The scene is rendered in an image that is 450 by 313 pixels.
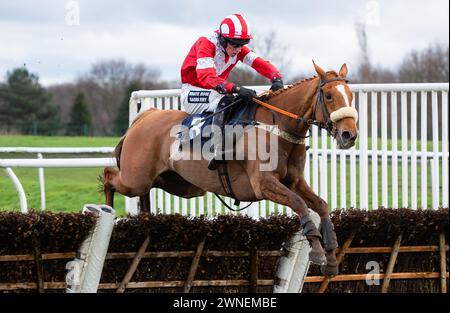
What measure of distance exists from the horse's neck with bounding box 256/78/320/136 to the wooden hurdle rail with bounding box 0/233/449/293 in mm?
944

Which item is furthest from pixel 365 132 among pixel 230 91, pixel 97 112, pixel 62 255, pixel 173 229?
pixel 97 112

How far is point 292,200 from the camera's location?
575cm

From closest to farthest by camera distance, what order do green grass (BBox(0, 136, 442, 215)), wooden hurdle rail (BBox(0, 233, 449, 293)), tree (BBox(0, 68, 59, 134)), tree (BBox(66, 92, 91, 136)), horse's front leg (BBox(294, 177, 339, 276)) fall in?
wooden hurdle rail (BBox(0, 233, 449, 293)) < horse's front leg (BBox(294, 177, 339, 276)) < green grass (BBox(0, 136, 442, 215)) < tree (BBox(0, 68, 59, 134)) < tree (BBox(66, 92, 91, 136))

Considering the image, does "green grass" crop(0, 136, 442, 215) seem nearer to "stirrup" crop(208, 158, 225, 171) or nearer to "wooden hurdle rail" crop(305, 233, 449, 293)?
"wooden hurdle rail" crop(305, 233, 449, 293)

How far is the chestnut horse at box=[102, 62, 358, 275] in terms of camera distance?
18.4ft

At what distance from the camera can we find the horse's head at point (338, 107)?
5.43m

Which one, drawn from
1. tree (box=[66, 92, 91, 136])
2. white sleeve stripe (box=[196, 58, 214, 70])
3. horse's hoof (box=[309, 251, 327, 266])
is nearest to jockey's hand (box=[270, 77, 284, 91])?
white sleeve stripe (box=[196, 58, 214, 70])

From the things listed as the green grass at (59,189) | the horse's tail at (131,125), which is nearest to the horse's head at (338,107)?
the horse's tail at (131,125)

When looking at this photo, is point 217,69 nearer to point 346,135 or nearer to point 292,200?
point 292,200

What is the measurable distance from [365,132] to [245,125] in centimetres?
135

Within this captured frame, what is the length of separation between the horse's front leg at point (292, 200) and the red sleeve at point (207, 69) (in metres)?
0.72
